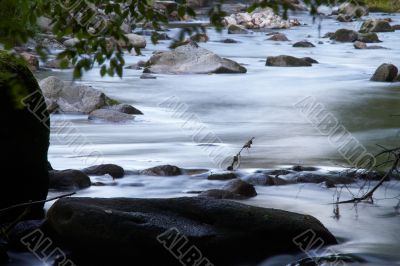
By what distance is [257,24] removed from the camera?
3075cm

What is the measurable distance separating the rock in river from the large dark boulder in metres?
11.0

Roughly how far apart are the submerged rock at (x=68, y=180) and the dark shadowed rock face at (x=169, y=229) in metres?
1.60

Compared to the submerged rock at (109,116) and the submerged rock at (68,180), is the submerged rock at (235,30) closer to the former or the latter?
the submerged rock at (109,116)

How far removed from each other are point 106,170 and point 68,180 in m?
0.66

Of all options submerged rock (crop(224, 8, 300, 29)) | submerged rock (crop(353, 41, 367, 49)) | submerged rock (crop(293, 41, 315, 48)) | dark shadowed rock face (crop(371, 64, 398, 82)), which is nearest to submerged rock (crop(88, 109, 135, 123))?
dark shadowed rock face (crop(371, 64, 398, 82))

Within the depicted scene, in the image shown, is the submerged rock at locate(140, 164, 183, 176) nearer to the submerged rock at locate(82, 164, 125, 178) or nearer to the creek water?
the creek water

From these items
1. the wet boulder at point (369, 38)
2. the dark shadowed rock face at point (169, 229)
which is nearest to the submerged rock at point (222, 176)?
the dark shadowed rock face at point (169, 229)

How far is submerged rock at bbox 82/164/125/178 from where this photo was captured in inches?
299

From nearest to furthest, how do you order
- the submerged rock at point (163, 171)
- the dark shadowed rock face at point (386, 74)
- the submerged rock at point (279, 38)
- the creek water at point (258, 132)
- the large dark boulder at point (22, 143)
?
the large dark boulder at point (22, 143) < the creek water at point (258, 132) < the submerged rock at point (163, 171) < the dark shadowed rock face at point (386, 74) < the submerged rock at point (279, 38)

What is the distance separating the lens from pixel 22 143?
5883mm

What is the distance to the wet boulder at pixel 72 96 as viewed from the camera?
11.7m

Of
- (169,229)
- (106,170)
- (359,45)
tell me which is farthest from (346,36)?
(169,229)

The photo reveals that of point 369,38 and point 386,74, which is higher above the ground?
point 386,74

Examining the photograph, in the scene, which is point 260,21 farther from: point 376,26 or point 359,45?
point 359,45
